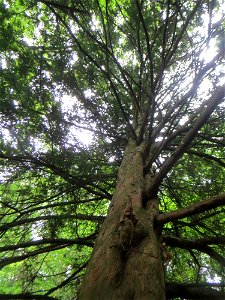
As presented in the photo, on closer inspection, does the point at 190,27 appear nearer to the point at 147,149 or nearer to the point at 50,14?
the point at 50,14

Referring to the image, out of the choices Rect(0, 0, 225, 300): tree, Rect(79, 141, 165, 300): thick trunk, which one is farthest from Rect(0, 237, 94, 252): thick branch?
Rect(79, 141, 165, 300): thick trunk

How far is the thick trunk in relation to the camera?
1.38 m

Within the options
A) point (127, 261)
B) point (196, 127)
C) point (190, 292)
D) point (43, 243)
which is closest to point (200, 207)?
point (127, 261)

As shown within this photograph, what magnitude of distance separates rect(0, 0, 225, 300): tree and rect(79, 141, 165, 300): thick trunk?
15 millimetres

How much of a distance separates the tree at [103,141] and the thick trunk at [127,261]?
0.05 feet

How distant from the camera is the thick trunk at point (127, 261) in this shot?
1.38 metres

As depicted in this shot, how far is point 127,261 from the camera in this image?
5.29 feet

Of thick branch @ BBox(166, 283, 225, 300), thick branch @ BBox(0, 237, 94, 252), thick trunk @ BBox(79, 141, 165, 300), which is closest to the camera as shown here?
thick trunk @ BBox(79, 141, 165, 300)

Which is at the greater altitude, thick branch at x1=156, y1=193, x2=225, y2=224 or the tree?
the tree

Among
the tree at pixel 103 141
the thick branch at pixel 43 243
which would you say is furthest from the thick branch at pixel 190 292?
the thick branch at pixel 43 243

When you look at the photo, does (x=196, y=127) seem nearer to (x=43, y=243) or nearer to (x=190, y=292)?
(x=190, y=292)

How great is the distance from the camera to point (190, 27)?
547 cm

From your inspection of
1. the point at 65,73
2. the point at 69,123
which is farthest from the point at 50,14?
the point at 69,123

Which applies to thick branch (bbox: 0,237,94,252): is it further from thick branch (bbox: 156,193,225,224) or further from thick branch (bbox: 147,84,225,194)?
thick branch (bbox: 156,193,225,224)
